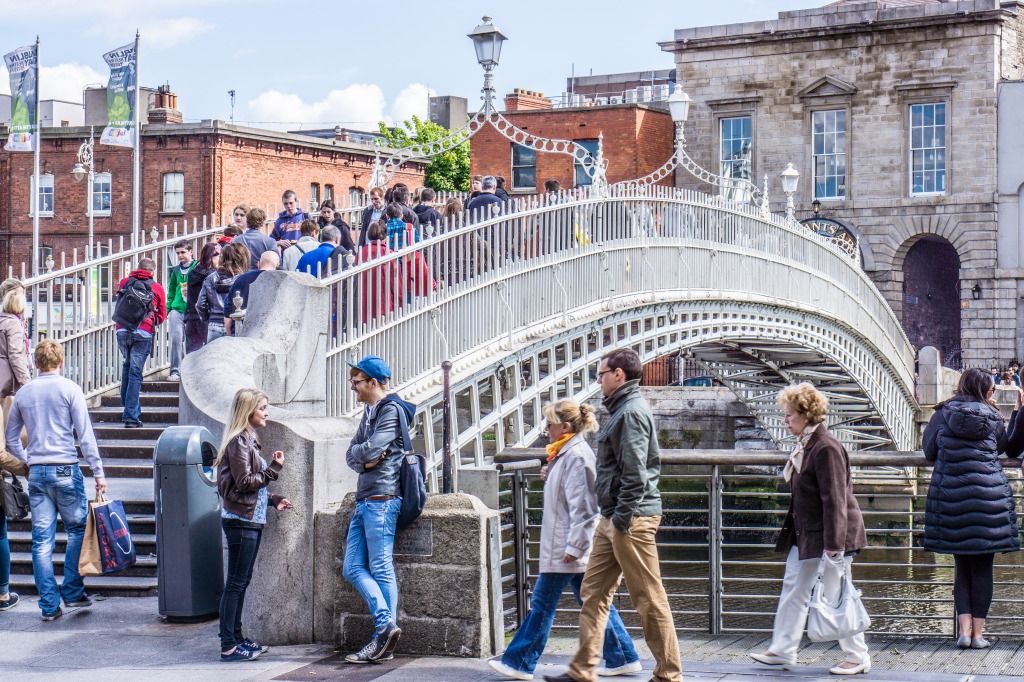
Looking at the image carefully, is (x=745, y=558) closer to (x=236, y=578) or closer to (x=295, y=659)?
(x=295, y=659)

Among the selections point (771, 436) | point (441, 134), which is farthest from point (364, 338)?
point (441, 134)

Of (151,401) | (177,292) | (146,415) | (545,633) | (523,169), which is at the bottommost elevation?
(545,633)

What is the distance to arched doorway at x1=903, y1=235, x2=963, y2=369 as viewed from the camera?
138 ft

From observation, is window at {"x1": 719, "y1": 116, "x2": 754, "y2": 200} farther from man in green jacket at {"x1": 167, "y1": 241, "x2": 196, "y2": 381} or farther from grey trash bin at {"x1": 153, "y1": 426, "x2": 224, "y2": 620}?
grey trash bin at {"x1": 153, "y1": 426, "x2": 224, "y2": 620}

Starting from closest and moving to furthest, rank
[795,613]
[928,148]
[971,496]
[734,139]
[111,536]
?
[795,613] < [971,496] < [111,536] < [928,148] < [734,139]

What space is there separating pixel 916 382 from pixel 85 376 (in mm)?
27047

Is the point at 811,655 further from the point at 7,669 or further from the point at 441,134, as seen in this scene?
the point at 441,134

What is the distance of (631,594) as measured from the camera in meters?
6.89

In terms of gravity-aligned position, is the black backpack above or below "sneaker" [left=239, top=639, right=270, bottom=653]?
above

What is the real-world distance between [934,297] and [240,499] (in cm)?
3808

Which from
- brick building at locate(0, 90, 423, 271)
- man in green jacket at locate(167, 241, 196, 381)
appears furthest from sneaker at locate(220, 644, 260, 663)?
brick building at locate(0, 90, 423, 271)

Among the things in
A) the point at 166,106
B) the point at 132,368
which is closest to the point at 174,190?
the point at 166,106

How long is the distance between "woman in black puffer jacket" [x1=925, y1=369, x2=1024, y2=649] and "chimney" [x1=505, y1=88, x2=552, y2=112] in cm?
3803

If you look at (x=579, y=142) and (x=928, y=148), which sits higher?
(x=579, y=142)
